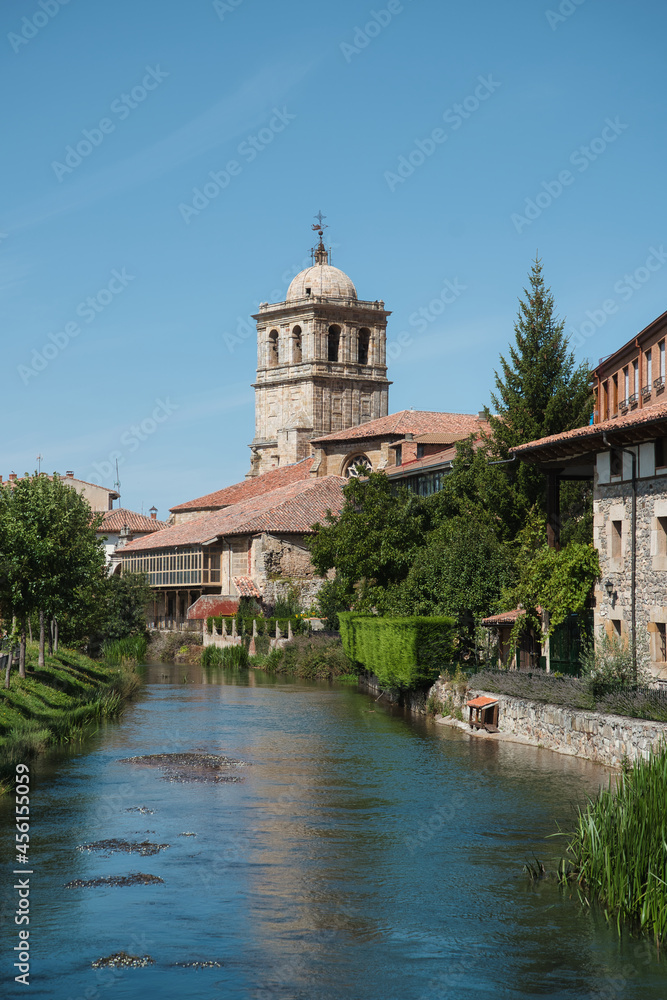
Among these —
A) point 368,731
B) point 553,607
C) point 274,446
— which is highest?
point 274,446

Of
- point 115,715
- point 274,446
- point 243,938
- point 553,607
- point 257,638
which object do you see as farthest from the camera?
point 274,446

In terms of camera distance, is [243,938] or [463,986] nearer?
[463,986]

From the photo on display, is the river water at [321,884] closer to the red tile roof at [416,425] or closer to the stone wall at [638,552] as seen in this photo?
the stone wall at [638,552]

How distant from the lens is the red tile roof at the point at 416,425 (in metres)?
69.4

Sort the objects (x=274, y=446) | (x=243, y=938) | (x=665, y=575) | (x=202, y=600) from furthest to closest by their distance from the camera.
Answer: (x=274, y=446) < (x=202, y=600) < (x=665, y=575) < (x=243, y=938)

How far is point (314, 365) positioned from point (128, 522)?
2416 centimetres

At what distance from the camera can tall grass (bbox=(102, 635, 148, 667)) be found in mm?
54656

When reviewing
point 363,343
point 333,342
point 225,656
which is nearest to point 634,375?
point 225,656

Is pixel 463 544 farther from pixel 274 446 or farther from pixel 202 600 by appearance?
pixel 274 446

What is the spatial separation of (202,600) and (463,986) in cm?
5548

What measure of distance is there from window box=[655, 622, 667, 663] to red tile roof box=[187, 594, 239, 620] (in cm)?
4211

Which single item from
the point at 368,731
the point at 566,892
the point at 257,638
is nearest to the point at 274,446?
the point at 257,638

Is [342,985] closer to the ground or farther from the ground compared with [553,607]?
closer to the ground

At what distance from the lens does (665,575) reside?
77.1ft
